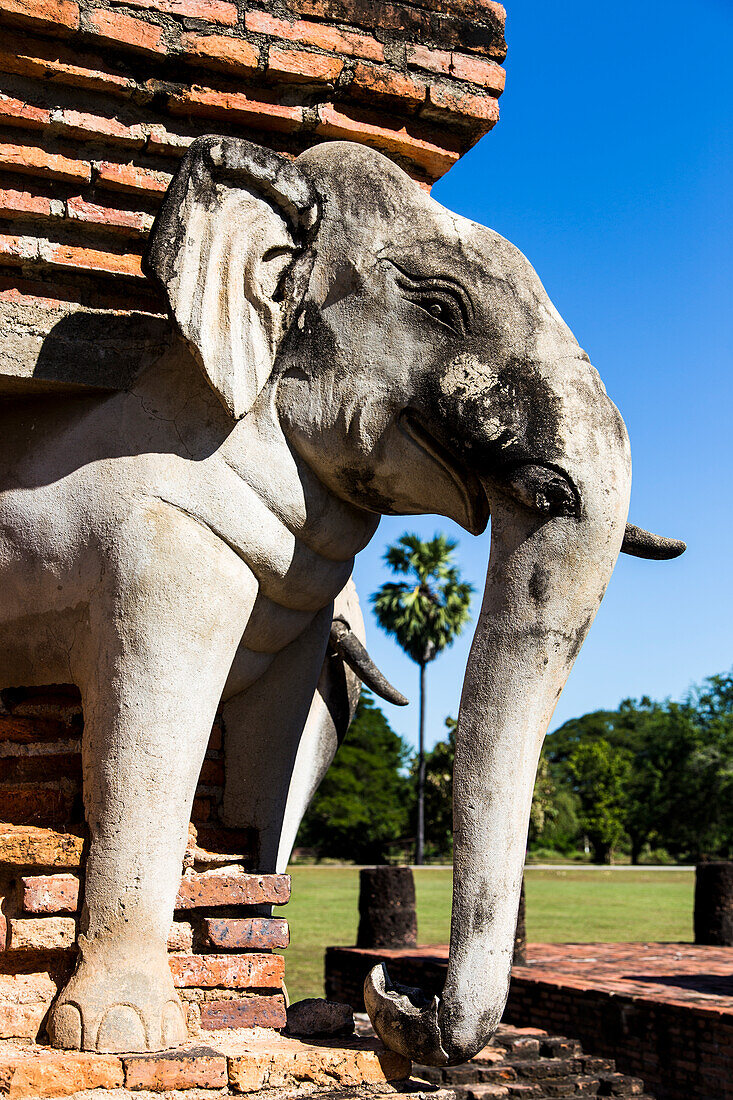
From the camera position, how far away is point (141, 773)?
106 inches

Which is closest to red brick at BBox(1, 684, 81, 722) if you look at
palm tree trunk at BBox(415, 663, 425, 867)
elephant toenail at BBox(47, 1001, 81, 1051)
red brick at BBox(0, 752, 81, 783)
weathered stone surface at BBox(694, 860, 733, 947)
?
red brick at BBox(0, 752, 81, 783)

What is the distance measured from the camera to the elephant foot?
2.54m

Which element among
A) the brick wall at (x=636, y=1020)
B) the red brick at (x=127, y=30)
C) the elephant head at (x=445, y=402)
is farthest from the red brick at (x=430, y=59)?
the brick wall at (x=636, y=1020)

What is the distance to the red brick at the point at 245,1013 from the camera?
2.90 meters

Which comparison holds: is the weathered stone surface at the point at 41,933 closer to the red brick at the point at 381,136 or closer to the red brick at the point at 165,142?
the red brick at the point at 165,142

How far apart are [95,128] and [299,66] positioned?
0.61 m

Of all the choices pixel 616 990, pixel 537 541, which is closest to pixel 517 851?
pixel 537 541

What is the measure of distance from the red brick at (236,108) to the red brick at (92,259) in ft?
1.45

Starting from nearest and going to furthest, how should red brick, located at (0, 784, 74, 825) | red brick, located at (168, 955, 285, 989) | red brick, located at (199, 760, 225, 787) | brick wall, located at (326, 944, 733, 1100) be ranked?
red brick, located at (168, 955, 285, 989), red brick, located at (0, 784, 74, 825), red brick, located at (199, 760, 225, 787), brick wall, located at (326, 944, 733, 1100)

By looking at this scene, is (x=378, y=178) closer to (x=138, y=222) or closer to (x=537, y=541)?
(x=138, y=222)

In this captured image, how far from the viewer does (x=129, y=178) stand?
3.20 metres

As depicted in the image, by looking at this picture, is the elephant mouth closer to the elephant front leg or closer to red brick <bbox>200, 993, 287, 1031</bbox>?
the elephant front leg

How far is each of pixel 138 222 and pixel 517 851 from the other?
78.9 inches

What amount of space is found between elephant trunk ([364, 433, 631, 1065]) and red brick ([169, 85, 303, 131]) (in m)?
1.36
